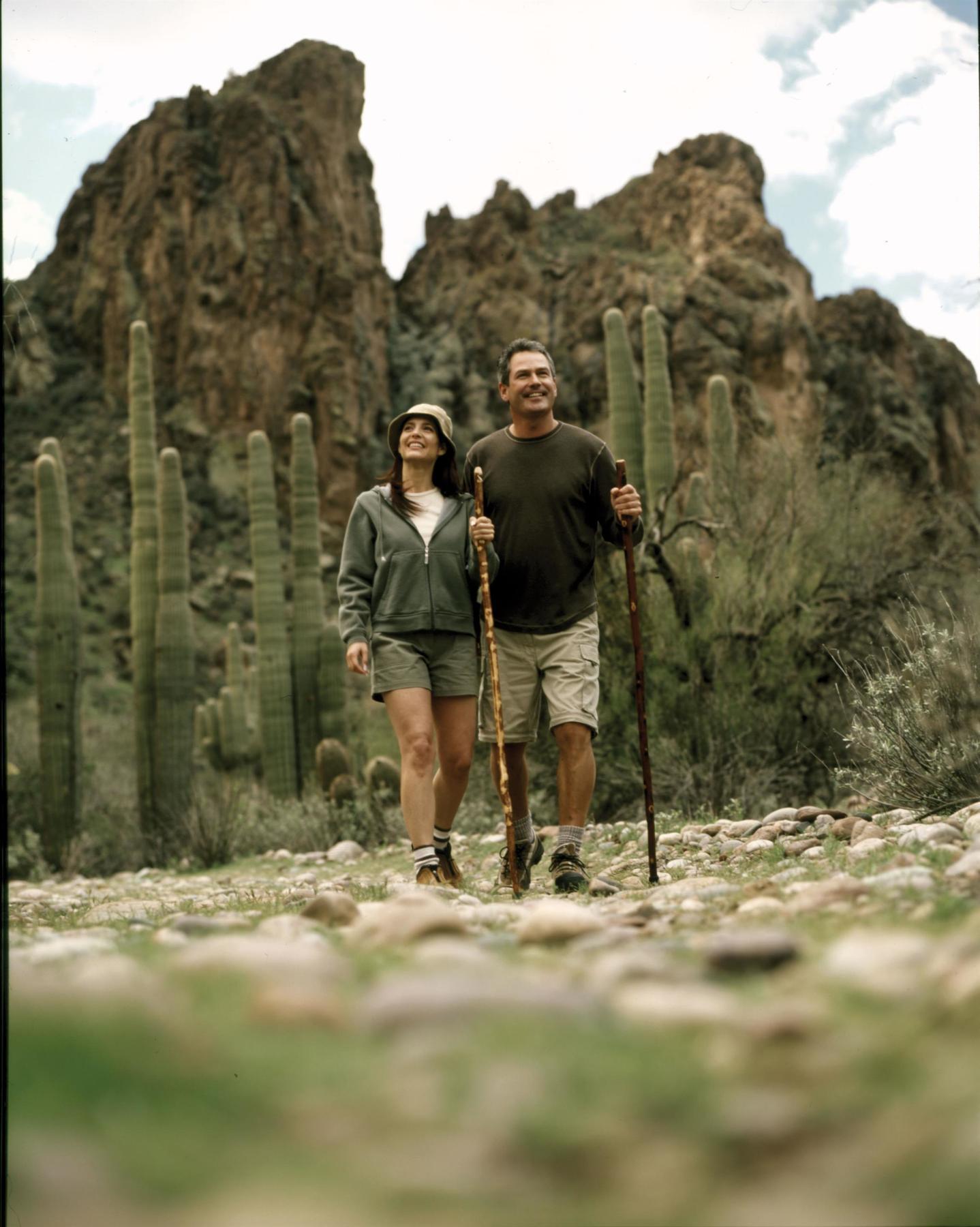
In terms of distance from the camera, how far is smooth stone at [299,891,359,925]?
2584mm

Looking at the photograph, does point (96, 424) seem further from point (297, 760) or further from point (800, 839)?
point (800, 839)

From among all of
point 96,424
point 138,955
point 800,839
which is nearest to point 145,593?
point 800,839

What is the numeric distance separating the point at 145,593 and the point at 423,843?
10.2 m

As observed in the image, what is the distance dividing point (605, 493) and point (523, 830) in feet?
4.87

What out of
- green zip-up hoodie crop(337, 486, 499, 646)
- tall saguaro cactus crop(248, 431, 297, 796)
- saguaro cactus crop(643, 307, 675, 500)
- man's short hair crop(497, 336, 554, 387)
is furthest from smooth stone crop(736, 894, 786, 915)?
tall saguaro cactus crop(248, 431, 297, 796)

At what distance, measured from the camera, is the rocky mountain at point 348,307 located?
3828 cm

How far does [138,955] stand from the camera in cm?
197

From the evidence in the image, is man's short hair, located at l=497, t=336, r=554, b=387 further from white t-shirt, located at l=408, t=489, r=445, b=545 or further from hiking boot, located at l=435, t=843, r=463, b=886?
hiking boot, located at l=435, t=843, r=463, b=886

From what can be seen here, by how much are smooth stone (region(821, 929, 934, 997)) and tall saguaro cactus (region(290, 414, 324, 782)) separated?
42.0ft

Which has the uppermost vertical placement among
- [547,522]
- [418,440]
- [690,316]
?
[690,316]

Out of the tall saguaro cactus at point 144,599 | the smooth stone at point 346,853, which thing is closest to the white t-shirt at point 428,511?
the smooth stone at point 346,853

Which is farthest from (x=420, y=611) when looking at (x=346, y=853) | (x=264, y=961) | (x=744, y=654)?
(x=744, y=654)

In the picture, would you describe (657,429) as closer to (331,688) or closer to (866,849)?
(331,688)

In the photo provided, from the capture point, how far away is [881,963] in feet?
4.57
